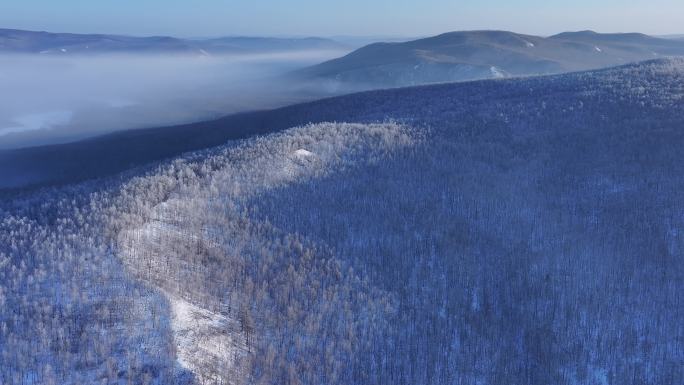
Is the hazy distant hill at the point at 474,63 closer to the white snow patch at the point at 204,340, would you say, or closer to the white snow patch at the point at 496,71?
the white snow patch at the point at 496,71

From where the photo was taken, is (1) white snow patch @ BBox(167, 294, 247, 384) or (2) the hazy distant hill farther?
(2) the hazy distant hill

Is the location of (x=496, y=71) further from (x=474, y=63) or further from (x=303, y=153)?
(x=303, y=153)

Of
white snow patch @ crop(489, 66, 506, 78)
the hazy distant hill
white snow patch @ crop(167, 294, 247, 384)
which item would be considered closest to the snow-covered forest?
white snow patch @ crop(167, 294, 247, 384)

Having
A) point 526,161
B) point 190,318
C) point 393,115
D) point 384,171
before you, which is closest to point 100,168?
point 393,115

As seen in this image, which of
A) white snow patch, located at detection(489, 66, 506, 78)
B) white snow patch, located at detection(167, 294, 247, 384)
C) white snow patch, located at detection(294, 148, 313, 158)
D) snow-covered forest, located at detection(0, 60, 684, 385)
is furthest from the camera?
white snow patch, located at detection(489, 66, 506, 78)

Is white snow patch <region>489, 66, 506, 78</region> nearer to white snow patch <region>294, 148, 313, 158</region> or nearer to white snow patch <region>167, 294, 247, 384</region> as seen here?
white snow patch <region>294, 148, 313, 158</region>

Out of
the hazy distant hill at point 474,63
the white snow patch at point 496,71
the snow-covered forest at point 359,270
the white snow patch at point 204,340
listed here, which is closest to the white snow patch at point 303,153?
the snow-covered forest at point 359,270

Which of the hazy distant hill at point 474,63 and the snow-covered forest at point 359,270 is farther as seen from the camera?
the hazy distant hill at point 474,63

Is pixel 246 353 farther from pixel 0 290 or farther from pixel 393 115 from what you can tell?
pixel 393 115

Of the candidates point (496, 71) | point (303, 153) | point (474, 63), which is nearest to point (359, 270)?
point (303, 153)
